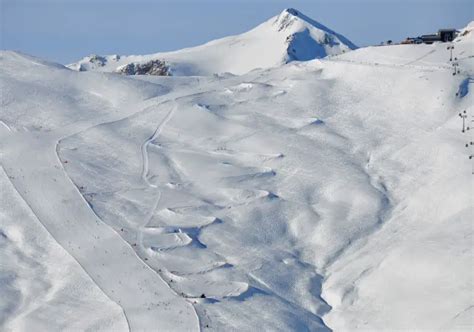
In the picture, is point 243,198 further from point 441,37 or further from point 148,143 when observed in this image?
point 441,37

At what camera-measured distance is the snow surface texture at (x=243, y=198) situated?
212ft

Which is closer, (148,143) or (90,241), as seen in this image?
(90,241)

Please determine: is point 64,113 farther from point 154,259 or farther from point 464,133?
point 464,133

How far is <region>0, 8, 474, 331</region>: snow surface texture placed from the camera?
6450 cm

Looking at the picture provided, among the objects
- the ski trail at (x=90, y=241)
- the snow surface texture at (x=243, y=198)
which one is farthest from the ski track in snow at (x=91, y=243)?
the snow surface texture at (x=243, y=198)

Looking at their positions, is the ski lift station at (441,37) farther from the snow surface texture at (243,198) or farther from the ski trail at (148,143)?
the ski trail at (148,143)

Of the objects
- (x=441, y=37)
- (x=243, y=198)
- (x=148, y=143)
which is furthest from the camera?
(x=441, y=37)

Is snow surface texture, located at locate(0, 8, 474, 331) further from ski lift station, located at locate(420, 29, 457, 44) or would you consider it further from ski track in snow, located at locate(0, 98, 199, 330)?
ski lift station, located at locate(420, 29, 457, 44)

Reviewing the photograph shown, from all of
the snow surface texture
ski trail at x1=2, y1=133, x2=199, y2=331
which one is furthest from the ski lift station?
ski trail at x1=2, y1=133, x2=199, y2=331

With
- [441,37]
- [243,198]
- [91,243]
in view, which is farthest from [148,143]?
[441,37]

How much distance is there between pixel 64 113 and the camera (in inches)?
3738

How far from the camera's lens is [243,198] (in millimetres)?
78688

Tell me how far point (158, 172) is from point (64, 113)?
53.7 feet

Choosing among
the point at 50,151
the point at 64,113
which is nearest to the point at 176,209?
the point at 50,151
